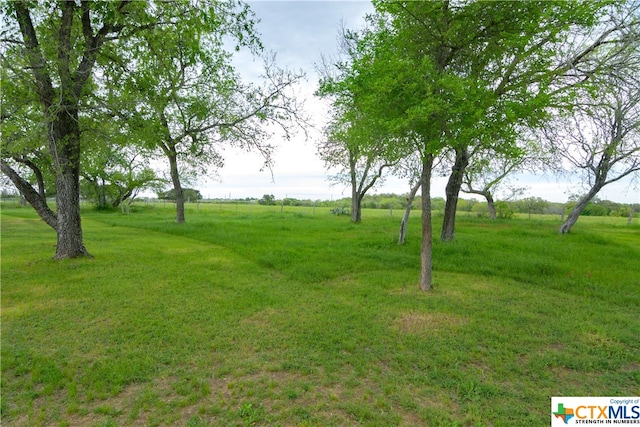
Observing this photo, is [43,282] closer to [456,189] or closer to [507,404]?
[507,404]

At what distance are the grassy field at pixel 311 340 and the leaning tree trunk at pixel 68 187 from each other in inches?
31.3

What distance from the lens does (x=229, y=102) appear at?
13.7 metres

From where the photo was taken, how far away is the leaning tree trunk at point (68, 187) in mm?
7688

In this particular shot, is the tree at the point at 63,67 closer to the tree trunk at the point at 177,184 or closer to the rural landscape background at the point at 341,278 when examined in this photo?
the rural landscape background at the point at 341,278

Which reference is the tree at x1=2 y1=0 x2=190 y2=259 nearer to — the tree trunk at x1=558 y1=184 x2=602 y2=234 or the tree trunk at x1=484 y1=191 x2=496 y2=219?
the tree trunk at x1=558 y1=184 x2=602 y2=234

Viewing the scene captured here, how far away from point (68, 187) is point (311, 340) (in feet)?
24.7

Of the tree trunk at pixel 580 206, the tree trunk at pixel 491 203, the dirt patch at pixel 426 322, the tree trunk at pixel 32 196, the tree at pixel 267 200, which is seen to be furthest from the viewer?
the tree at pixel 267 200

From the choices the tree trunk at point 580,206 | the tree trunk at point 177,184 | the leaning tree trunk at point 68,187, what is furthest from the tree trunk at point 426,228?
the tree trunk at point 177,184

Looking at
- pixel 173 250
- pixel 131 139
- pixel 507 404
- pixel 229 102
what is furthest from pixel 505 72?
pixel 229 102

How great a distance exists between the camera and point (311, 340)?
13.3ft

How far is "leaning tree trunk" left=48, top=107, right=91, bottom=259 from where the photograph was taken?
7.69m

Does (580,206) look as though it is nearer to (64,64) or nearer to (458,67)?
(458,67)

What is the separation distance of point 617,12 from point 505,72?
443 centimetres

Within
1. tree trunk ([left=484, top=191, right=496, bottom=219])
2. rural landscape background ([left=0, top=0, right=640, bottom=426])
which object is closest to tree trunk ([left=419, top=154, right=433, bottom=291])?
rural landscape background ([left=0, top=0, right=640, bottom=426])
